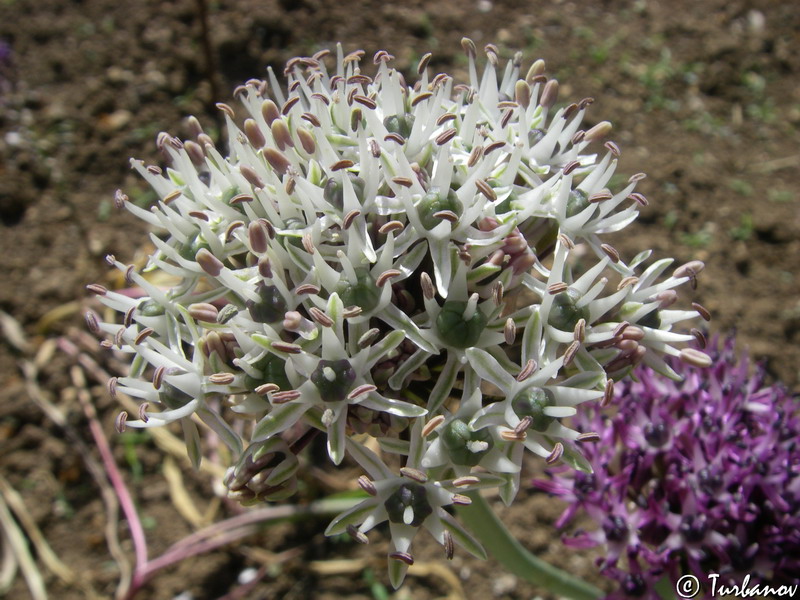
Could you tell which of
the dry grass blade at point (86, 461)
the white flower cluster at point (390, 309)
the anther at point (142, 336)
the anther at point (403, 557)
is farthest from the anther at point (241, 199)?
the dry grass blade at point (86, 461)

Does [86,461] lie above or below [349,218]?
below

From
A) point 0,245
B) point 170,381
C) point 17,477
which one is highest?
point 170,381

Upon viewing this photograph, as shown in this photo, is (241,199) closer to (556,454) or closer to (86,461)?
(556,454)

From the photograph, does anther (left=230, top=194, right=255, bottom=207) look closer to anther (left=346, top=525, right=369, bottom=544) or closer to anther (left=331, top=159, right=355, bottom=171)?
anther (left=331, top=159, right=355, bottom=171)

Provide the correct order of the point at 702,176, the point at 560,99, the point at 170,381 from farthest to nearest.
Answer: the point at 560,99
the point at 702,176
the point at 170,381

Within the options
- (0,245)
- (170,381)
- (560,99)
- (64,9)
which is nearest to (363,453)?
(170,381)

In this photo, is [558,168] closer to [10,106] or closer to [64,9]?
[10,106]

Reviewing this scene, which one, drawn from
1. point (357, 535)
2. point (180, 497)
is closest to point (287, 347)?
point (357, 535)
